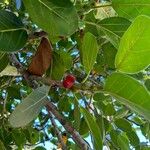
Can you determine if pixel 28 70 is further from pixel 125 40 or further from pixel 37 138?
pixel 37 138

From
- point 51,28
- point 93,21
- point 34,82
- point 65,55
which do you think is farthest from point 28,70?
point 65,55

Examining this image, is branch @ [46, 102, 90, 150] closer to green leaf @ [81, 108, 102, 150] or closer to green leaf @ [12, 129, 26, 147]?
green leaf @ [81, 108, 102, 150]

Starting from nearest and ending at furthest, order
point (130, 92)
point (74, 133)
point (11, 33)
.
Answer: point (130, 92) → point (74, 133) → point (11, 33)

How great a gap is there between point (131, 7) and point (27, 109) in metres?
0.49

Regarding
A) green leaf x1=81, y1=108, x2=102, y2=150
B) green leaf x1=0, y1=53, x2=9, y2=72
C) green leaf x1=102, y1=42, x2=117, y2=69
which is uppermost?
green leaf x1=0, y1=53, x2=9, y2=72

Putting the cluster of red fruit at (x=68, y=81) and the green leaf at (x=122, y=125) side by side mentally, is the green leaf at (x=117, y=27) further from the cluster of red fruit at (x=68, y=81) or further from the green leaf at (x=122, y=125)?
the green leaf at (x=122, y=125)

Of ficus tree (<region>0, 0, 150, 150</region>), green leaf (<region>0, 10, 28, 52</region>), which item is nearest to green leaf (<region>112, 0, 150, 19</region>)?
ficus tree (<region>0, 0, 150, 150</region>)

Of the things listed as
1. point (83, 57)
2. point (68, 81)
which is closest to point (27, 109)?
point (68, 81)

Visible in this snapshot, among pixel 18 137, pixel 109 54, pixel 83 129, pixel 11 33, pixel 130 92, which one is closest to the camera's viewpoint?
pixel 130 92

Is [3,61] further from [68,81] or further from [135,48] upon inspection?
[135,48]

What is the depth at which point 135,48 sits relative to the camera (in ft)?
3.51

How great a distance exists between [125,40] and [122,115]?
1128mm

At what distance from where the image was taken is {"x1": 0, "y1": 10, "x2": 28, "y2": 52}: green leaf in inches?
50.3

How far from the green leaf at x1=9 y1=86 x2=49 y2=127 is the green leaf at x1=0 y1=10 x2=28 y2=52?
0.21 metres
